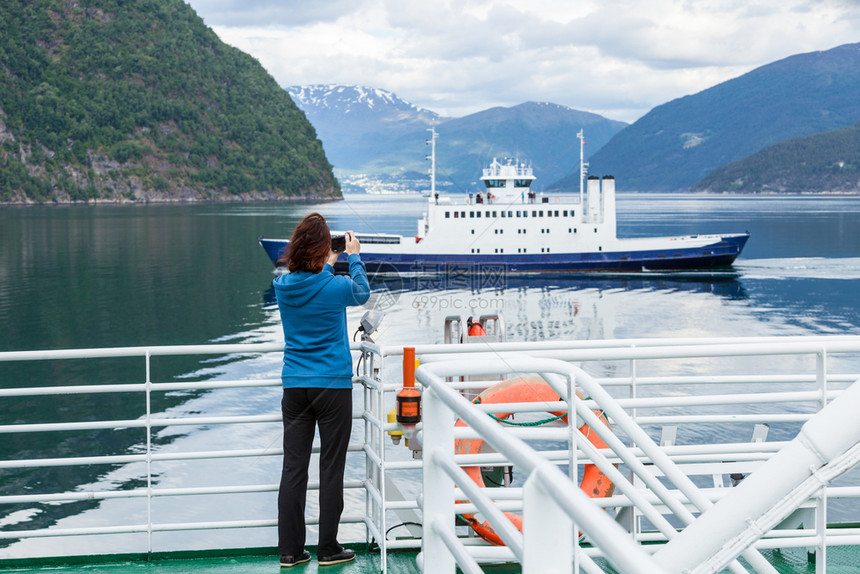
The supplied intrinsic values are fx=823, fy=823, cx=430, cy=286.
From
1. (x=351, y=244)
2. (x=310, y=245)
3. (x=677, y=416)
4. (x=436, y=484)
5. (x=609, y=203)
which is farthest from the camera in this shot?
(x=609, y=203)

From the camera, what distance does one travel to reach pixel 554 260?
137 ft

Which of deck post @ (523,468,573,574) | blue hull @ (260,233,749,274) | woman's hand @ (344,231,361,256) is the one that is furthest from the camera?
blue hull @ (260,233,749,274)

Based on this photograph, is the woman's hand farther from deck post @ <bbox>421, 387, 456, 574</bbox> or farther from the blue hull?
the blue hull

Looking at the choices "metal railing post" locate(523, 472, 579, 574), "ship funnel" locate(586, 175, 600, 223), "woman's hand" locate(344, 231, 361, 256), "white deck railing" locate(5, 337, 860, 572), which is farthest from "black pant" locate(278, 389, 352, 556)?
"ship funnel" locate(586, 175, 600, 223)

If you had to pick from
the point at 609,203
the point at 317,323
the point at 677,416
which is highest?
the point at 609,203

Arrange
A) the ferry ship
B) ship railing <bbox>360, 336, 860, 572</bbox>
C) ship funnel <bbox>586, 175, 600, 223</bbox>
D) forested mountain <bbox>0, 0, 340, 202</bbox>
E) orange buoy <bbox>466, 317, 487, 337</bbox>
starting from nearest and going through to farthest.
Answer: ship railing <bbox>360, 336, 860, 572</bbox>
orange buoy <bbox>466, 317, 487, 337</bbox>
the ferry ship
ship funnel <bbox>586, 175, 600, 223</bbox>
forested mountain <bbox>0, 0, 340, 202</bbox>

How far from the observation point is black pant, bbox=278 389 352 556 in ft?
12.4

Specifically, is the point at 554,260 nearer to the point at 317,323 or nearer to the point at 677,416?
the point at 677,416

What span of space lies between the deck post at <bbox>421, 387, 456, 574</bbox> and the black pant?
1.77 m

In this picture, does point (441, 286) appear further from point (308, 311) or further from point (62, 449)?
point (308, 311)

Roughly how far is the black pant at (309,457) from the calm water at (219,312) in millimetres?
4431

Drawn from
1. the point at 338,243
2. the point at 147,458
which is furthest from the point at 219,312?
the point at 338,243

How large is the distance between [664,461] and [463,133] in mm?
198242

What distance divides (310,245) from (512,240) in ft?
127
